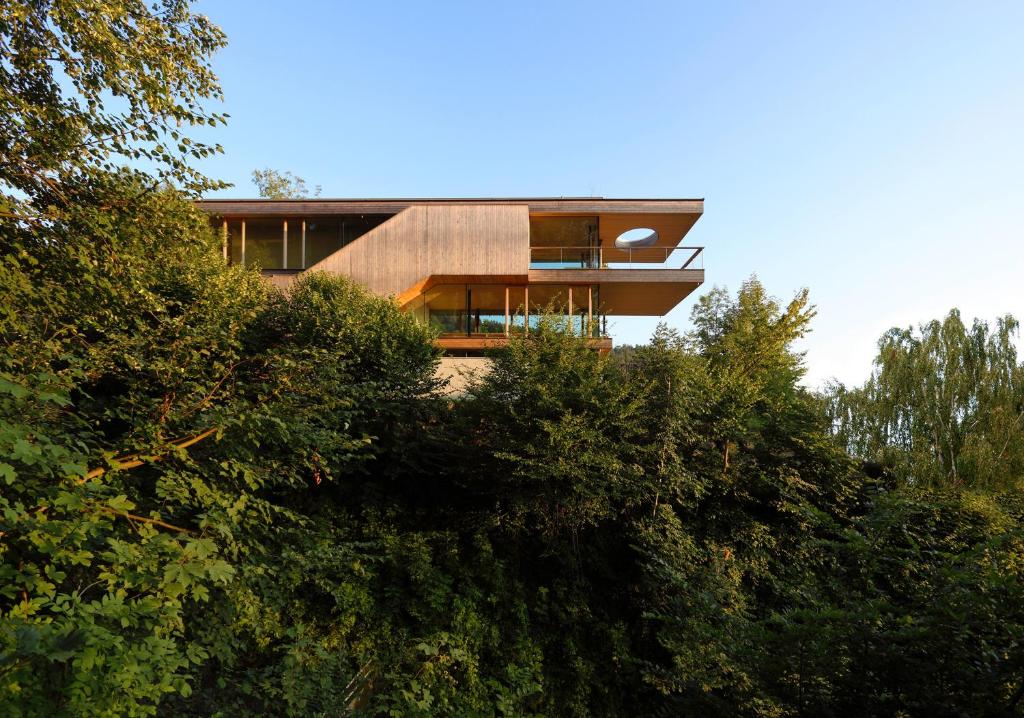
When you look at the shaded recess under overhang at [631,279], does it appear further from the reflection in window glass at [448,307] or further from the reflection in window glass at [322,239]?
the reflection in window glass at [322,239]

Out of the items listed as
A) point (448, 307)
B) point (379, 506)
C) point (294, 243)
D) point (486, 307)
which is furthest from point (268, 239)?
point (379, 506)

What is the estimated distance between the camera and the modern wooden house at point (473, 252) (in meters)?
15.5

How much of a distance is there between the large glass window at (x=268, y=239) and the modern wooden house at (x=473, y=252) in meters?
0.03

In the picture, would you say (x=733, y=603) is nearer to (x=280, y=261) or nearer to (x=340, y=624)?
(x=340, y=624)

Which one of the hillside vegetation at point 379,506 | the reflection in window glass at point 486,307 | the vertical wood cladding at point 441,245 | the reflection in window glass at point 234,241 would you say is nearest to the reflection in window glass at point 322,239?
the reflection in window glass at point 234,241

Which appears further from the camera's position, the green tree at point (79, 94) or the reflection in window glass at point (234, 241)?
the reflection in window glass at point (234, 241)

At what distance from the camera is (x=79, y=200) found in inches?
191

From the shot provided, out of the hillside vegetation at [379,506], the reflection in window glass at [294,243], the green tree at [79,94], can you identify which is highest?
the reflection in window glass at [294,243]

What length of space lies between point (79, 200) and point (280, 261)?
43.5ft

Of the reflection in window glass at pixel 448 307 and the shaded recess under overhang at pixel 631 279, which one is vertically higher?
the shaded recess under overhang at pixel 631 279

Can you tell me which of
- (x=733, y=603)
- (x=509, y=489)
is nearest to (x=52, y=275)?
(x=509, y=489)

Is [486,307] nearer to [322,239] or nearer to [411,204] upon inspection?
[411,204]

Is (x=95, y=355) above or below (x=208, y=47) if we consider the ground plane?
below

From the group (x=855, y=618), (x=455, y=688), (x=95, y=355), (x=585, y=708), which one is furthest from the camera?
(x=585, y=708)
